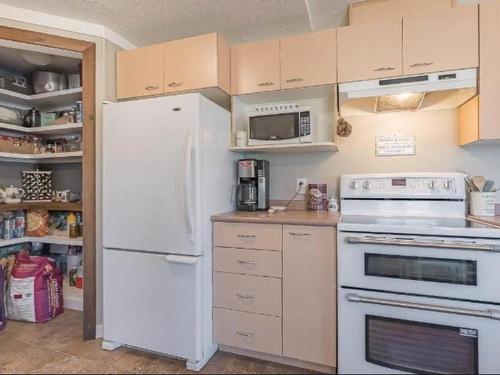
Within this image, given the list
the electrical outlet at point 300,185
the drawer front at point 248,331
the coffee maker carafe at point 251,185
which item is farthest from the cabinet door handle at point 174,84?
the drawer front at point 248,331

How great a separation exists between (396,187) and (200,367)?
5.42ft

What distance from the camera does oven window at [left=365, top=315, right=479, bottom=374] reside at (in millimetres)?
1336

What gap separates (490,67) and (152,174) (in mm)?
2002

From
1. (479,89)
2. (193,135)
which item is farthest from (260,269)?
(479,89)

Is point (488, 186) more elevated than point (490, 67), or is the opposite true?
point (490, 67)

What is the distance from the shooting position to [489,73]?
1591 mm

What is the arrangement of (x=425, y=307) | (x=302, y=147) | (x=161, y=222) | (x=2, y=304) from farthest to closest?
(x=2, y=304), (x=302, y=147), (x=161, y=222), (x=425, y=307)

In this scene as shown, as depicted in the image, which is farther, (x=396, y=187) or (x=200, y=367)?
(x=396, y=187)

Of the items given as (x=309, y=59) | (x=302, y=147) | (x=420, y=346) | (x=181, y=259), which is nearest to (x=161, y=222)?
(x=181, y=259)

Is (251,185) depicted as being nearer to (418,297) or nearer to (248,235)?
(248,235)

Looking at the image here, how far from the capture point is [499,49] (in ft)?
5.19

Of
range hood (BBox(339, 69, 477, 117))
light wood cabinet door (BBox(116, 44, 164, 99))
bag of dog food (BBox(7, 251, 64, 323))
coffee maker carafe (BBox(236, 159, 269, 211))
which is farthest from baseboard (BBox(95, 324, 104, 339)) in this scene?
range hood (BBox(339, 69, 477, 117))

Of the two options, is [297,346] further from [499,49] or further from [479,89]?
[499,49]

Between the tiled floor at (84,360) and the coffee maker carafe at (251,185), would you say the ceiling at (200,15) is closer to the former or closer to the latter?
the coffee maker carafe at (251,185)
